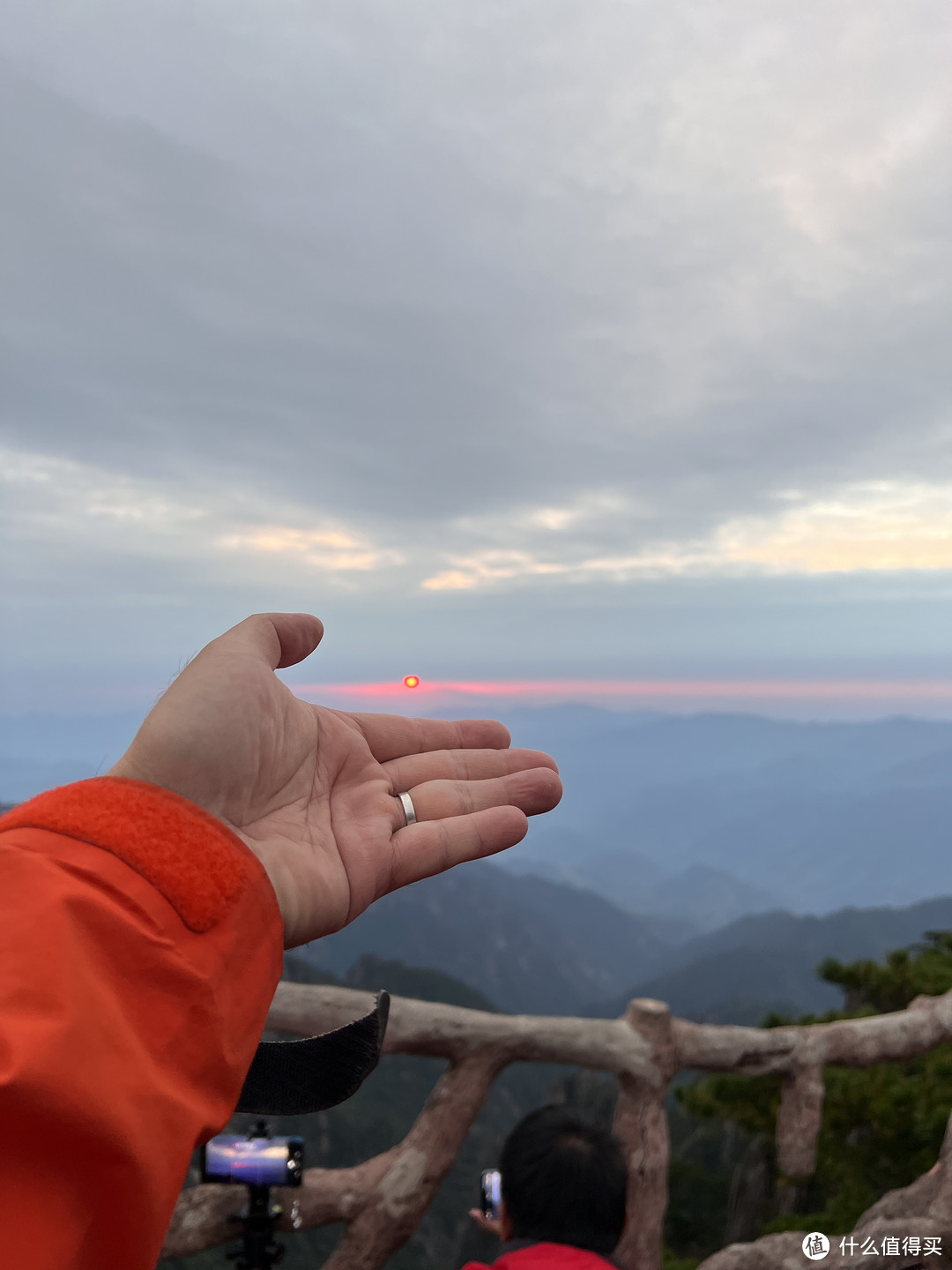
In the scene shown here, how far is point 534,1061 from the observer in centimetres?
457

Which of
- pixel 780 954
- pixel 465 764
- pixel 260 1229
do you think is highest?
pixel 465 764

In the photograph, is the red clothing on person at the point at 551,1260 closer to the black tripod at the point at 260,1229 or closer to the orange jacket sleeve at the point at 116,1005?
the orange jacket sleeve at the point at 116,1005

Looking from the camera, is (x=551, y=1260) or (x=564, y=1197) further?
(x=564, y=1197)

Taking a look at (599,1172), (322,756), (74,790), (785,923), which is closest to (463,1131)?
(599,1172)

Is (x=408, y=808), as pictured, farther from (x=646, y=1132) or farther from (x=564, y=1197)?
(x=646, y=1132)

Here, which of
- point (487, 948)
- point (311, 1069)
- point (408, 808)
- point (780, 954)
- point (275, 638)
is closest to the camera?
point (311, 1069)

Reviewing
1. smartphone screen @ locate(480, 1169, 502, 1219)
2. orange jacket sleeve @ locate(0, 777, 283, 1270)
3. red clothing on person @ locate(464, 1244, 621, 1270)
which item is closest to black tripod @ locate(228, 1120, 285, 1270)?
smartphone screen @ locate(480, 1169, 502, 1219)

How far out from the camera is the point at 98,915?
105cm

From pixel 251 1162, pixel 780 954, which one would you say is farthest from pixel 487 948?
pixel 251 1162

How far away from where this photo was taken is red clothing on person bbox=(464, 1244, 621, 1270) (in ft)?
7.32

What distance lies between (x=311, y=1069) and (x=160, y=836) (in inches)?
25.3

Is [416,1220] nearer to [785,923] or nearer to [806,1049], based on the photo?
[806,1049]

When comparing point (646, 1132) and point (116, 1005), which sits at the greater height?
point (116, 1005)

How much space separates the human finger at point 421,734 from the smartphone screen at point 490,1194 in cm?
231
